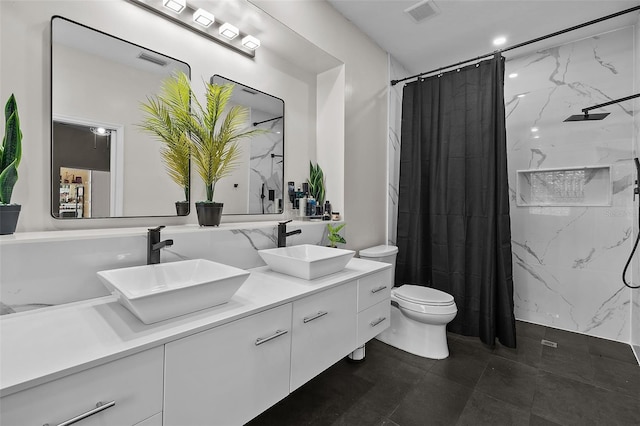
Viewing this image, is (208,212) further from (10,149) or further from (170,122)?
(10,149)

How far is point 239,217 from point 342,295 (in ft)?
2.82

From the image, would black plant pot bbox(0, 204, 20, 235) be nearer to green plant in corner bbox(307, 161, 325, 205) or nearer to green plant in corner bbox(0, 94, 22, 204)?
green plant in corner bbox(0, 94, 22, 204)

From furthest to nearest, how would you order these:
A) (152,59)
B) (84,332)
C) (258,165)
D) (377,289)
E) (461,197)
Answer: (461,197) → (258,165) → (377,289) → (152,59) → (84,332)

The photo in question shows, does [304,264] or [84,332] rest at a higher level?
[304,264]

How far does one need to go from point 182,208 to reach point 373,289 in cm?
115

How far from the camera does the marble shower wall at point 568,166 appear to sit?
2.45m

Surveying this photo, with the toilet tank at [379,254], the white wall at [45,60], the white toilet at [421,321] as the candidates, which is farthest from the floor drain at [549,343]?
the white wall at [45,60]

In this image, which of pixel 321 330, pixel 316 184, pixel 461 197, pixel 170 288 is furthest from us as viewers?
pixel 461 197

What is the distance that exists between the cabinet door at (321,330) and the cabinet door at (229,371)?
6cm

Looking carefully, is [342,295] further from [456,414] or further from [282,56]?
[282,56]

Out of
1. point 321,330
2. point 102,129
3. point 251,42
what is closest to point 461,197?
point 321,330

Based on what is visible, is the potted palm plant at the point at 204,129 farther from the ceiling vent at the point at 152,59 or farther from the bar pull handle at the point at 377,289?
the bar pull handle at the point at 377,289


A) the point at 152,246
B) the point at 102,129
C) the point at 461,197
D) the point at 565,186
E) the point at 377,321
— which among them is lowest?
the point at 377,321

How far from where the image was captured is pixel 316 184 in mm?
2393
